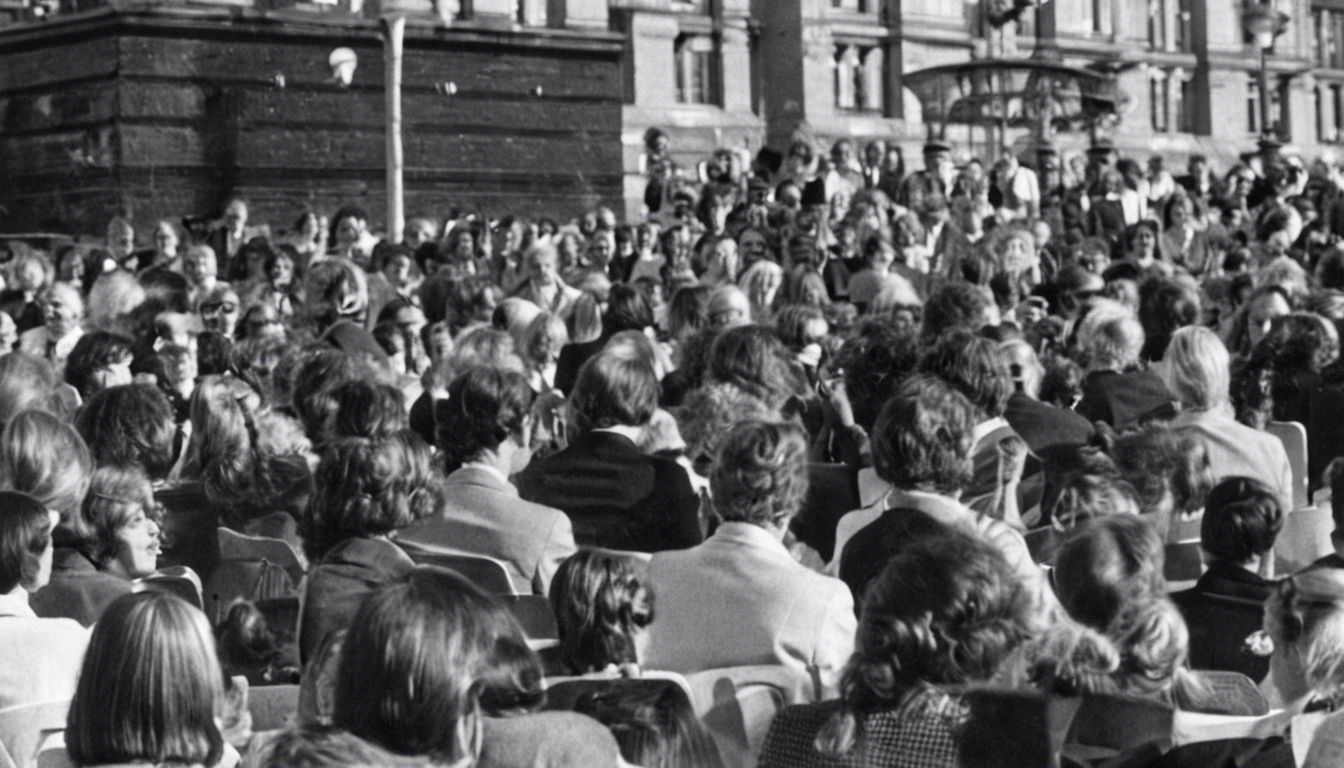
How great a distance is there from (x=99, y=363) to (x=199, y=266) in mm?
6011

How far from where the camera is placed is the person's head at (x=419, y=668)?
149 inches

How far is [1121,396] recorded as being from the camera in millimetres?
10188

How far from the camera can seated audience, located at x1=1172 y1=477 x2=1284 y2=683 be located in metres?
6.37

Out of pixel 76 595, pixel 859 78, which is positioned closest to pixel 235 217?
pixel 76 595

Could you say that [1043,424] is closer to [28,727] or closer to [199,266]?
[28,727]

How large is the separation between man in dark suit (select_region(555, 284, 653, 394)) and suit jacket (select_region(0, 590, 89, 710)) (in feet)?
22.5

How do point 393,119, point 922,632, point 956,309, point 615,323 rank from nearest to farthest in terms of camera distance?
1. point 922,632
2. point 956,309
3. point 615,323
4. point 393,119

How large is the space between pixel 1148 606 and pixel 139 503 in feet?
9.74

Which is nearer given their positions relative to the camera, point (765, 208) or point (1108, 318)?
point (1108, 318)

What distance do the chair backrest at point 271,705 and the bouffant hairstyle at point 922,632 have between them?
165cm

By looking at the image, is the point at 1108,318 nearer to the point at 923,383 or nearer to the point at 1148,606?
the point at 923,383

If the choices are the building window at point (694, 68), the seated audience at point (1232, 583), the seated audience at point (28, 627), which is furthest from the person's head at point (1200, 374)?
the building window at point (694, 68)

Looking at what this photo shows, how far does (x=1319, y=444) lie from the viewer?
33.5ft

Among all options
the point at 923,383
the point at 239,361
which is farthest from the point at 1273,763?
the point at 239,361
